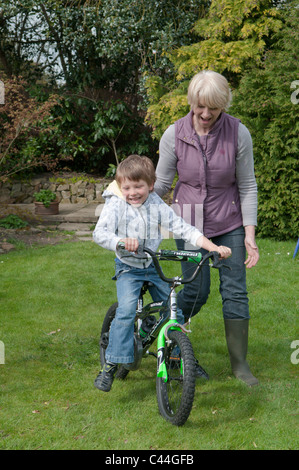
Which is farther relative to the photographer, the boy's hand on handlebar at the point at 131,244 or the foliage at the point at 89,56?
the foliage at the point at 89,56

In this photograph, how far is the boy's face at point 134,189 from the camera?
287cm

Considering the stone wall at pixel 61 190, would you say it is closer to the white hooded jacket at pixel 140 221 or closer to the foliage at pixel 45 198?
the foliage at pixel 45 198

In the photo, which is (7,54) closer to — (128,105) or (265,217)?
(128,105)

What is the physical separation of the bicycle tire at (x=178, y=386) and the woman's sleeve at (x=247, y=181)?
922 mm

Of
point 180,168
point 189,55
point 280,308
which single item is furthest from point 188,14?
point 180,168

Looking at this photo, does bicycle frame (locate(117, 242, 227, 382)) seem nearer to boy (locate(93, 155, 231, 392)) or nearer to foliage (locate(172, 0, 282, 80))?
boy (locate(93, 155, 231, 392))

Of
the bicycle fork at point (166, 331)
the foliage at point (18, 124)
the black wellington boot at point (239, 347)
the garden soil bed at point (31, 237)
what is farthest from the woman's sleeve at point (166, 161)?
the foliage at point (18, 124)

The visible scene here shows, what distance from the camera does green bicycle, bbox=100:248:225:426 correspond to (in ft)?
8.59

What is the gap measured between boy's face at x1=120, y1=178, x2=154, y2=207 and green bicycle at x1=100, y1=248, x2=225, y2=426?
32cm

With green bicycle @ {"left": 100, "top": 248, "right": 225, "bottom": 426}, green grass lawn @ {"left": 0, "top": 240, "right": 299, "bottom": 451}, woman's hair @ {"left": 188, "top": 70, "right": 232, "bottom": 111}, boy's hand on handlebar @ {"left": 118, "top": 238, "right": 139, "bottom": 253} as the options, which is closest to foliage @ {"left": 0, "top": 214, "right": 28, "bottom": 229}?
green grass lawn @ {"left": 0, "top": 240, "right": 299, "bottom": 451}

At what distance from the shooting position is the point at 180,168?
3262 millimetres

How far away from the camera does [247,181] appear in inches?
128

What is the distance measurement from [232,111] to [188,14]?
335 cm

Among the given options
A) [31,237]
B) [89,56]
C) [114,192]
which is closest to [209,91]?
[114,192]
